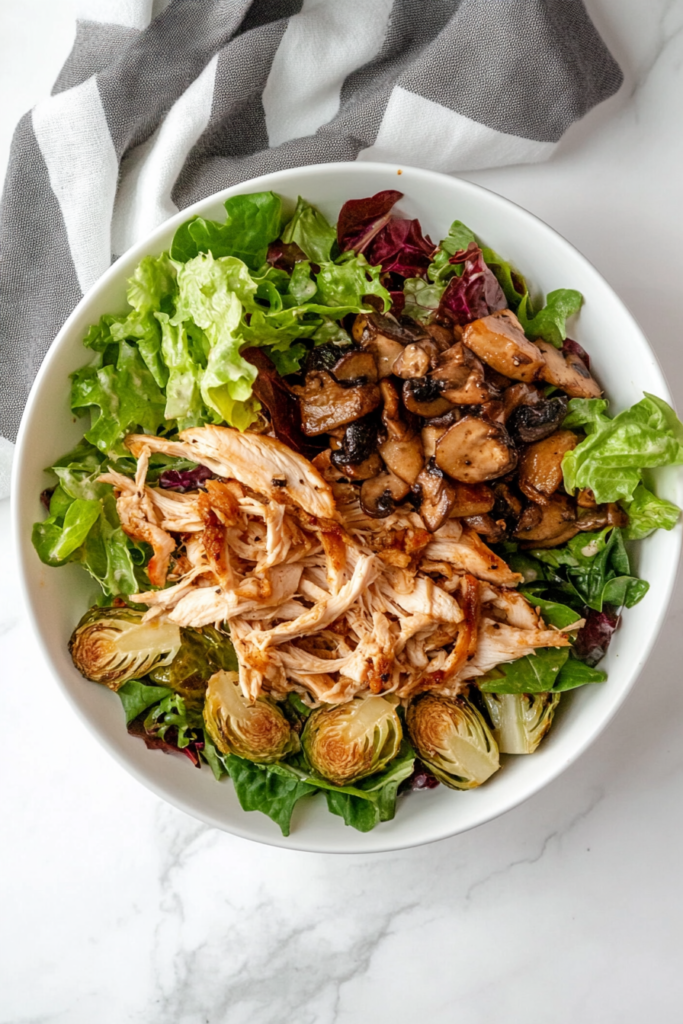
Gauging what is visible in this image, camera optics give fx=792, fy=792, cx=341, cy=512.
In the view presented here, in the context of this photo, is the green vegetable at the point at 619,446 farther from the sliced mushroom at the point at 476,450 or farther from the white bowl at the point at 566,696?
the sliced mushroom at the point at 476,450

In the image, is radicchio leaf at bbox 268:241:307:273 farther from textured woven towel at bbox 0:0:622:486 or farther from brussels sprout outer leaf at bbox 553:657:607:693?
brussels sprout outer leaf at bbox 553:657:607:693

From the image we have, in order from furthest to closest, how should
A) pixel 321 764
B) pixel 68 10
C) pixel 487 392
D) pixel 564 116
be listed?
pixel 68 10 → pixel 564 116 → pixel 321 764 → pixel 487 392

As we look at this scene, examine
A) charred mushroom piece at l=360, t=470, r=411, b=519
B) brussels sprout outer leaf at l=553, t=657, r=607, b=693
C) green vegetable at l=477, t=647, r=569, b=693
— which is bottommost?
brussels sprout outer leaf at l=553, t=657, r=607, b=693

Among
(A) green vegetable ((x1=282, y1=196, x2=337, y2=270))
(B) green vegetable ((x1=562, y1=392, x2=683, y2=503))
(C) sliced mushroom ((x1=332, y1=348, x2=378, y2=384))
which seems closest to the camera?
(B) green vegetable ((x1=562, y1=392, x2=683, y2=503))

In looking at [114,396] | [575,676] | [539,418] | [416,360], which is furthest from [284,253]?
[575,676]

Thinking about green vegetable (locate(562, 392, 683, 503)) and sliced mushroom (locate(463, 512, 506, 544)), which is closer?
green vegetable (locate(562, 392, 683, 503))

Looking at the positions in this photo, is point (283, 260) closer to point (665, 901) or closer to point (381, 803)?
point (381, 803)

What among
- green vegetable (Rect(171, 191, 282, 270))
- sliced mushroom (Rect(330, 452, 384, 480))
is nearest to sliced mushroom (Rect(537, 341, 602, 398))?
→ sliced mushroom (Rect(330, 452, 384, 480))

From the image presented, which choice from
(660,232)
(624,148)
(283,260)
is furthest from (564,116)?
(283,260)
